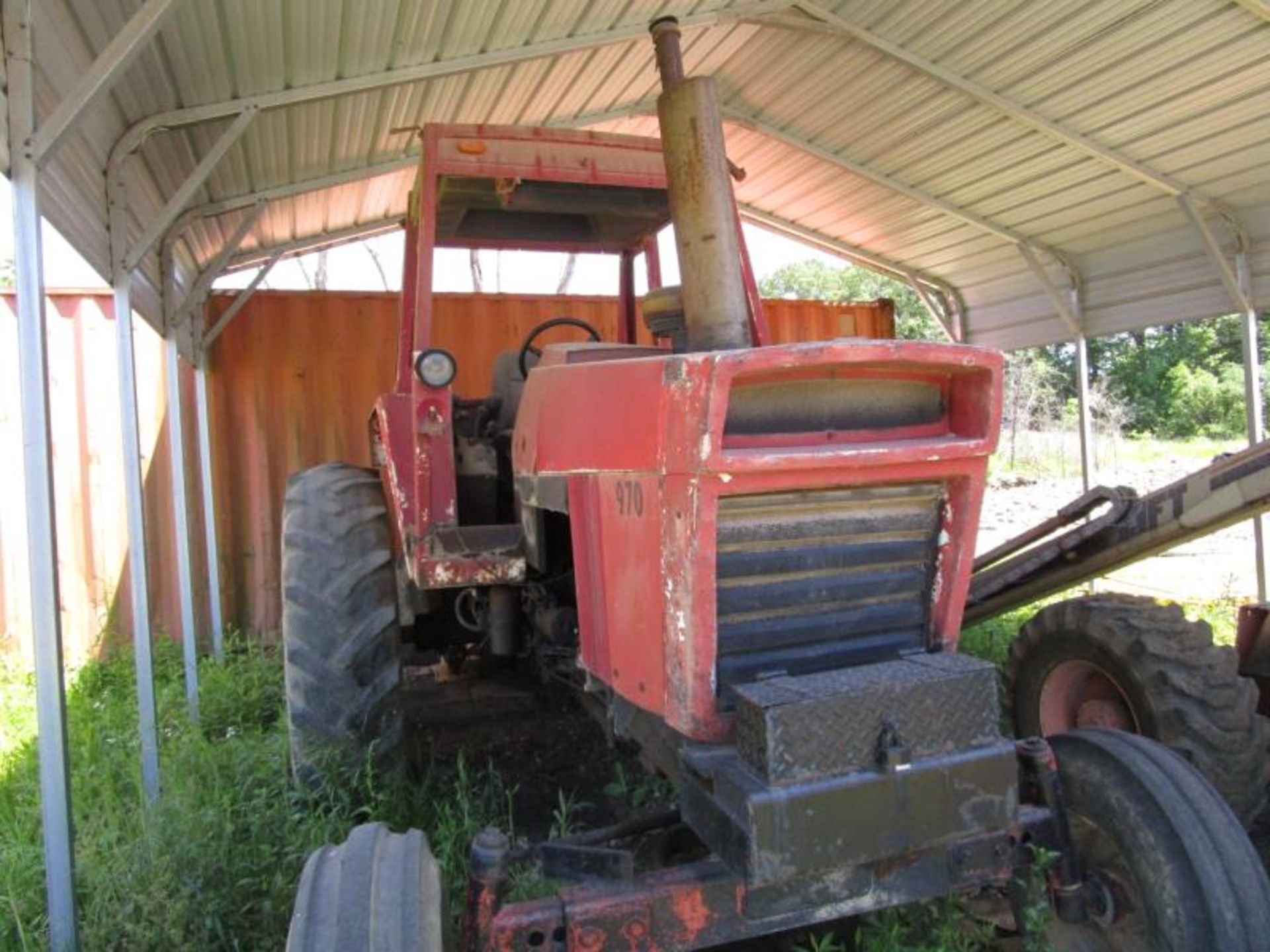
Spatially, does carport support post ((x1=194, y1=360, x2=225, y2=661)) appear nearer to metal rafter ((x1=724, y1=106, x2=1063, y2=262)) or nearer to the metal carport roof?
the metal carport roof

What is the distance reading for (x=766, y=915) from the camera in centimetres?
194

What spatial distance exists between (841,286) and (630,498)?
40.0m

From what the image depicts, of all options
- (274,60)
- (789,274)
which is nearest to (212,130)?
(274,60)

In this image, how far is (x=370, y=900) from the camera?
1.83m

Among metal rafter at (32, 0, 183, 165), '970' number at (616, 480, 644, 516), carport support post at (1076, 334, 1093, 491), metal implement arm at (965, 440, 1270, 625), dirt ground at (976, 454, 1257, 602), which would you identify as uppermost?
metal rafter at (32, 0, 183, 165)

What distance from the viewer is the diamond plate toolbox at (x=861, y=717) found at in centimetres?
188

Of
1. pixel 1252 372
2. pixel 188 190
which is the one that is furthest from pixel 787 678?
pixel 1252 372

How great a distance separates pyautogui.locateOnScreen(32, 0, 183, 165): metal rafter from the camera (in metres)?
2.74

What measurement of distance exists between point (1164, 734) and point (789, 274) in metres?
41.1

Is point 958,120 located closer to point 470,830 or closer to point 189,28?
point 189,28

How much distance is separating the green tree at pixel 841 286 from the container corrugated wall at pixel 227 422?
26.4m

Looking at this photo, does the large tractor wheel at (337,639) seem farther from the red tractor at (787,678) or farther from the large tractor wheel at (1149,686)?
the large tractor wheel at (1149,686)

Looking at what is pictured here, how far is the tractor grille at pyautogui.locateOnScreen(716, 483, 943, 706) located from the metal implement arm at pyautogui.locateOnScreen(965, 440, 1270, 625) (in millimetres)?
2035

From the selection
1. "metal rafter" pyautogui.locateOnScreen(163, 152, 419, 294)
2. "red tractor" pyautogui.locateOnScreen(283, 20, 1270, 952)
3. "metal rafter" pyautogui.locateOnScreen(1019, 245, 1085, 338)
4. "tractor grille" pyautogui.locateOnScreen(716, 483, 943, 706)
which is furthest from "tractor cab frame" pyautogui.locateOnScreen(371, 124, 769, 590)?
"metal rafter" pyautogui.locateOnScreen(1019, 245, 1085, 338)
